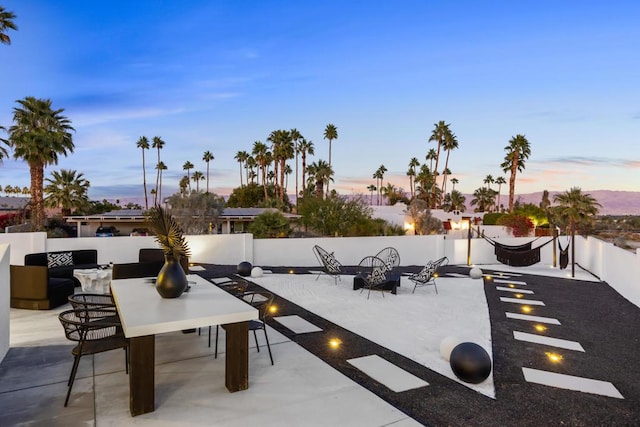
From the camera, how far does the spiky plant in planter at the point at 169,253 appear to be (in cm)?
338

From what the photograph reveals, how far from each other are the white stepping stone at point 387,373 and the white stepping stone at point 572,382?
1.19 m

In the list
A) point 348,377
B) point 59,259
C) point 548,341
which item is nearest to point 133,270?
point 59,259

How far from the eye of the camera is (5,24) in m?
14.2

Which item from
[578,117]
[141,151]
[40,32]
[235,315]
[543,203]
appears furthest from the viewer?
[141,151]

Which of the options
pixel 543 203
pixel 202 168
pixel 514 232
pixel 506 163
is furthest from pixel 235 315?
pixel 202 168

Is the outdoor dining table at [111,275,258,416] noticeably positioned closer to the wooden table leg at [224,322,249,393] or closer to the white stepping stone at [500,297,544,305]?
the wooden table leg at [224,322,249,393]

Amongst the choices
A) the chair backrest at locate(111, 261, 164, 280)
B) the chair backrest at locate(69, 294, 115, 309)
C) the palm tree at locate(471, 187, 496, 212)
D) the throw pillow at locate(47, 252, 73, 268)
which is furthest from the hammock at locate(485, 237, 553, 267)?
the palm tree at locate(471, 187, 496, 212)

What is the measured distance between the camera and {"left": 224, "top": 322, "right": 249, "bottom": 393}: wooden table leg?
3027mm

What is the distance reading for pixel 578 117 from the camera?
1861 centimetres

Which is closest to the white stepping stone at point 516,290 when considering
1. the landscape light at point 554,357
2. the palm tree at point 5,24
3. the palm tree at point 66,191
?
the landscape light at point 554,357

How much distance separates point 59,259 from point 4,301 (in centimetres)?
459

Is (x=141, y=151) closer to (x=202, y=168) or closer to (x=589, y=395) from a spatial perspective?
(x=202, y=168)

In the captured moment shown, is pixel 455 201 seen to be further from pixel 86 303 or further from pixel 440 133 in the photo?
pixel 86 303

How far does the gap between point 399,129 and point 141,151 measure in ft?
141
